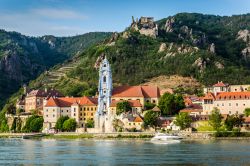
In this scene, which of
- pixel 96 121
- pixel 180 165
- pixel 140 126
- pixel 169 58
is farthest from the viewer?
pixel 169 58

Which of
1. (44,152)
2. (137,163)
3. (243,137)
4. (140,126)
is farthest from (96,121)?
(137,163)

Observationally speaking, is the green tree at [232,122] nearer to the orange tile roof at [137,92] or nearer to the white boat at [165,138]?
the white boat at [165,138]

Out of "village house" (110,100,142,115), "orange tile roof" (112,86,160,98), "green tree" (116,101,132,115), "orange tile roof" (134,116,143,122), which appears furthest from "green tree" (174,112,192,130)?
"orange tile roof" (112,86,160,98)

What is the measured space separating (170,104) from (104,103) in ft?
60.2

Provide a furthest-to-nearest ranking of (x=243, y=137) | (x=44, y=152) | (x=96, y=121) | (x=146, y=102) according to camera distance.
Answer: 1. (x=146, y=102)
2. (x=96, y=121)
3. (x=243, y=137)
4. (x=44, y=152)

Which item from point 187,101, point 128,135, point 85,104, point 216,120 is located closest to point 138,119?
point 128,135

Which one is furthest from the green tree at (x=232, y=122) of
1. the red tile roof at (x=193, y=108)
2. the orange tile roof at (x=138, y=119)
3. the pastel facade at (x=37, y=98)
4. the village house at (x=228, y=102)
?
the pastel facade at (x=37, y=98)

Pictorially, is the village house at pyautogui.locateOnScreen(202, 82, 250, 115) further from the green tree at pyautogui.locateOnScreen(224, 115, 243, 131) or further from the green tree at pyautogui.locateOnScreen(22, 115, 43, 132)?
the green tree at pyautogui.locateOnScreen(22, 115, 43, 132)

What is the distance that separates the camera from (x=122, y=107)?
13225cm

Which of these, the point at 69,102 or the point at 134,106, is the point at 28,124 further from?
the point at 134,106

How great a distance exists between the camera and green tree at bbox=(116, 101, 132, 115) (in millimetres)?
131200

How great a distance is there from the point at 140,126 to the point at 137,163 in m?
58.5

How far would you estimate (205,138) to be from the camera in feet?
358

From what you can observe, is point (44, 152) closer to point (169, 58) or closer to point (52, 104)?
point (52, 104)
